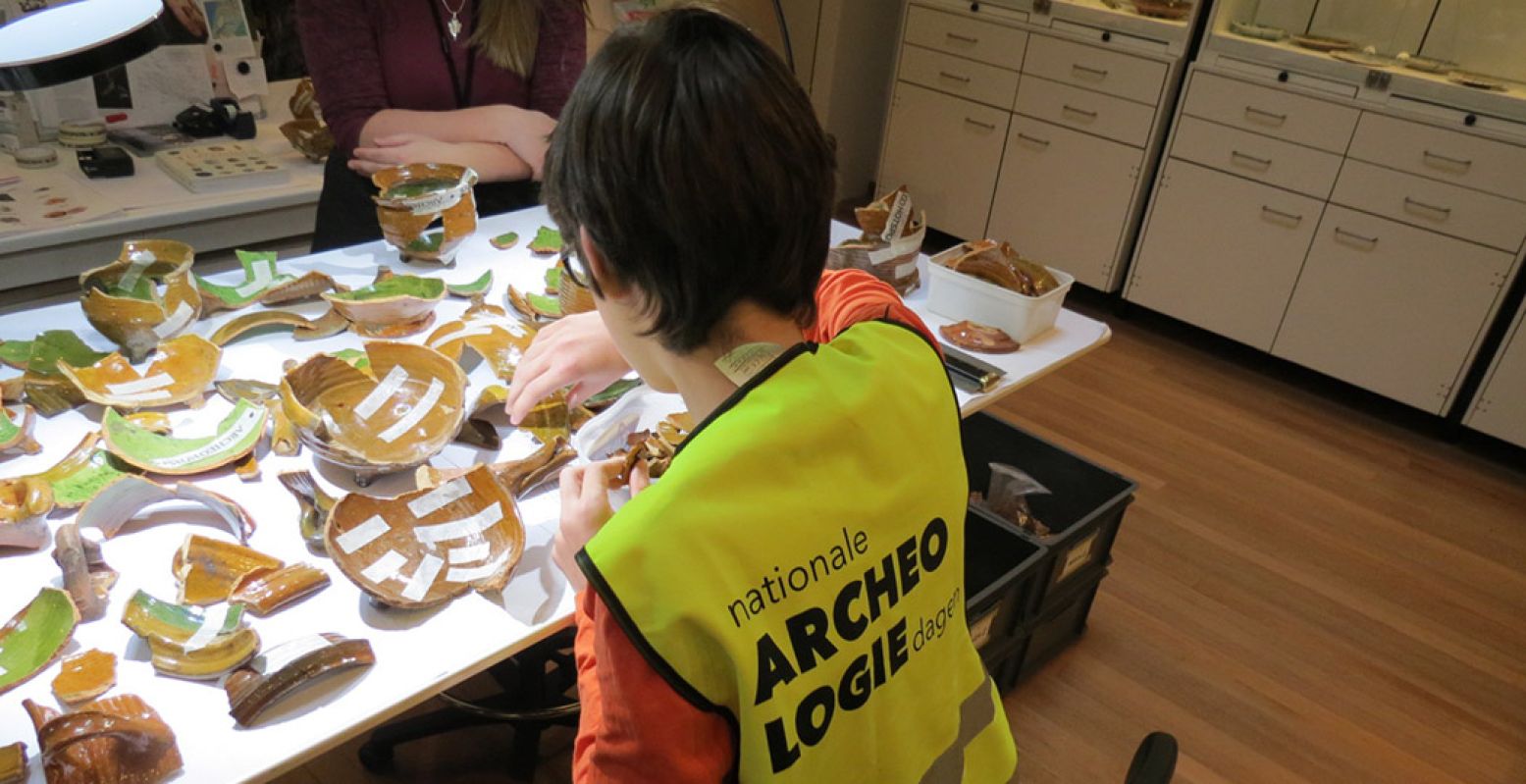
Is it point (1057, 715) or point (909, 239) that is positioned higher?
point (909, 239)

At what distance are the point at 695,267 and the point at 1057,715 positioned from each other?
5.14 ft

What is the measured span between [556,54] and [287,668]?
56.1 inches

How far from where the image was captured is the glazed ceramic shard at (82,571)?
961 millimetres

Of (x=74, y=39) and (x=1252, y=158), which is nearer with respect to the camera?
(x=74, y=39)

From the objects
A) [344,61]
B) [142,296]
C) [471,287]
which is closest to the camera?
[142,296]

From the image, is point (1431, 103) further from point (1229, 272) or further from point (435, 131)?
point (435, 131)

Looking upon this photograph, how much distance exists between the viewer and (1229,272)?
3.41 m

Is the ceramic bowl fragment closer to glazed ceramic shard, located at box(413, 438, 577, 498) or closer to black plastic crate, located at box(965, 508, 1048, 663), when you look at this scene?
glazed ceramic shard, located at box(413, 438, 577, 498)

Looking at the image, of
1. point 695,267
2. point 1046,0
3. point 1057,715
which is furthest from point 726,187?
point 1046,0

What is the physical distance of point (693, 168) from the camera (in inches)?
30.5

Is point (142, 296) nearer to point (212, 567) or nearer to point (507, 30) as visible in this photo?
point (212, 567)

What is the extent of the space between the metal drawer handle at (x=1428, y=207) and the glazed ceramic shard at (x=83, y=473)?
10.6 feet

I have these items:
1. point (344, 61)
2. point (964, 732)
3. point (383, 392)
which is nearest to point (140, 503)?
point (383, 392)

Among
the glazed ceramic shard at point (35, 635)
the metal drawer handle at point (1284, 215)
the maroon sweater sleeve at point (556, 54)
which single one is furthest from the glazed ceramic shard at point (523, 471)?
the metal drawer handle at point (1284, 215)
